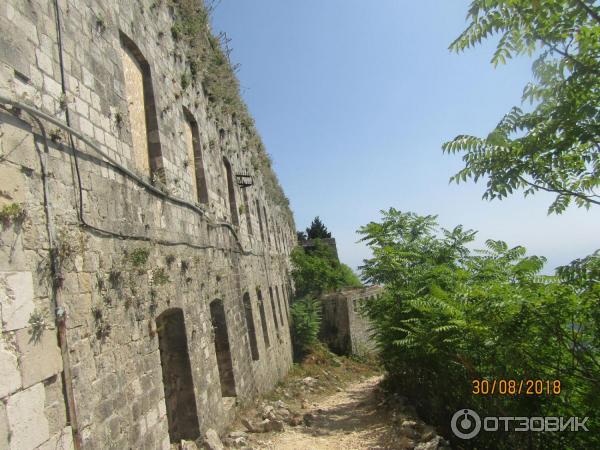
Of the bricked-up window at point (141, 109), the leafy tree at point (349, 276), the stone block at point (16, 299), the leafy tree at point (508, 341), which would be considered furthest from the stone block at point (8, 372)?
the leafy tree at point (349, 276)

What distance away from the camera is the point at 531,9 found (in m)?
3.25

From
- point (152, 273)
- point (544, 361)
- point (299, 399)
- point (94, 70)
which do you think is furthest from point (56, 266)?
point (299, 399)

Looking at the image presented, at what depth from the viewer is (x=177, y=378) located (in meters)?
6.00

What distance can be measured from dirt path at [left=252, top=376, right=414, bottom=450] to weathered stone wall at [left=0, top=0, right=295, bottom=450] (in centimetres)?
115

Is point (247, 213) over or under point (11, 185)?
over

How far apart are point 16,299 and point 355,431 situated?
6797 millimetres

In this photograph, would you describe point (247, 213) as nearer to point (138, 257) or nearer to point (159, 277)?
point (159, 277)

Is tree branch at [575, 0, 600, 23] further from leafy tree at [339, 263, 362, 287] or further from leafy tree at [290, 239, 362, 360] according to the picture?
leafy tree at [339, 263, 362, 287]

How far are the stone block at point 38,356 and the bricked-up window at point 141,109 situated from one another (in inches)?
112

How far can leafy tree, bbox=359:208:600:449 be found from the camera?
424 centimetres

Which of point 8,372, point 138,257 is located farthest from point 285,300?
point 8,372

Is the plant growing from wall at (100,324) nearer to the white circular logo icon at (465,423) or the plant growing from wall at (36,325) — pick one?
the plant growing from wall at (36,325)

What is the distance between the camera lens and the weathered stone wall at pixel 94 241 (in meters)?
3.17

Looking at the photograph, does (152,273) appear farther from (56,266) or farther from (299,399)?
(299,399)
